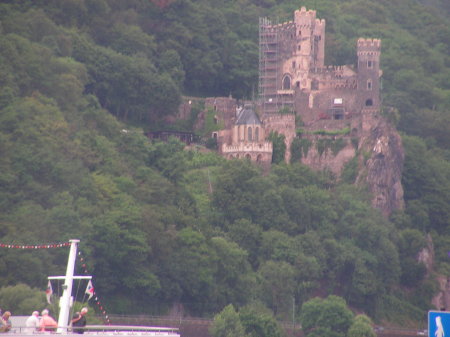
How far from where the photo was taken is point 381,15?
6594 inches

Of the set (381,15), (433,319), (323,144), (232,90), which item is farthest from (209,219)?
(433,319)

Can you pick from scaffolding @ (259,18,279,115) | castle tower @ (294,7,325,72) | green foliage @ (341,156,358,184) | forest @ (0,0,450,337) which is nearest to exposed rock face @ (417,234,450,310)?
forest @ (0,0,450,337)

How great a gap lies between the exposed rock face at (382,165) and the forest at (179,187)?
103 cm

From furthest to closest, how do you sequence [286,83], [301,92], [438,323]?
1. [286,83]
2. [301,92]
3. [438,323]

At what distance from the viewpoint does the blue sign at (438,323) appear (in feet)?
152

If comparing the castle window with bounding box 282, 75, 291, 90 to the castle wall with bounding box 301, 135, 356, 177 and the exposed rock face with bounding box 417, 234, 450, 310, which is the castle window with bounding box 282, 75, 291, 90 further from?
the exposed rock face with bounding box 417, 234, 450, 310

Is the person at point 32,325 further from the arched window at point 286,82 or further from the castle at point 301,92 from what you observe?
the arched window at point 286,82

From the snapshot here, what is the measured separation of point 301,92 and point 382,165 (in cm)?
890

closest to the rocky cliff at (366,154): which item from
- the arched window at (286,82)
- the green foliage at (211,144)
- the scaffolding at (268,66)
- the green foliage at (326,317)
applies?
the scaffolding at (268,66)

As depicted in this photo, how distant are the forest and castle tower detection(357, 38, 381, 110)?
97.7 inches

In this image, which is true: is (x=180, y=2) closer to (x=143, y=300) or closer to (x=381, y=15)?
(x=381, y=15)

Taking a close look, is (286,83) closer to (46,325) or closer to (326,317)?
(326,317)

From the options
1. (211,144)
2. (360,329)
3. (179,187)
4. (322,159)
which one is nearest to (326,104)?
(322,159)

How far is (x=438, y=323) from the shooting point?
4647cm
